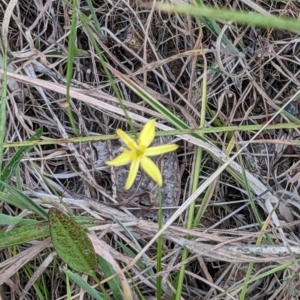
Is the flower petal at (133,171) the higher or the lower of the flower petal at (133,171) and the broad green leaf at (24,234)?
the higher

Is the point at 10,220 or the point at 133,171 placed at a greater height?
the point at 133,171

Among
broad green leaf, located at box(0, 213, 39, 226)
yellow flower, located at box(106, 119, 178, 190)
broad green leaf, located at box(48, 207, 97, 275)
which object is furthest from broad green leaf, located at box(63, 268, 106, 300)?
yellow flower, located at box(106, 119, 178, 190)

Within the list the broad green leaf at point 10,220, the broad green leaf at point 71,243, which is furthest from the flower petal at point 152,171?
the broad green leaf at point 10,220

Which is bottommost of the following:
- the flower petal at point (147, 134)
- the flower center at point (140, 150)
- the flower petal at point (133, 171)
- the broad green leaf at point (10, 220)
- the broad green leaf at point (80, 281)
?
the broad green leaf at point (80, 281)

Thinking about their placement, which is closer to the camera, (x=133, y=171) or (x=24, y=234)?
(x=133, y=171)

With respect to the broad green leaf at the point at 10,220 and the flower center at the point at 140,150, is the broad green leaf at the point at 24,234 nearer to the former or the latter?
the broad green leaf at the point at 10,220

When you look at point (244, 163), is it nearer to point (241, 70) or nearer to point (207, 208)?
point (207, 208)

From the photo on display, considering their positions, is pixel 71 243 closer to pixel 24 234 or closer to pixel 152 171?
pixel 24 234

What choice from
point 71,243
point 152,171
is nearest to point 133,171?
point 152,171

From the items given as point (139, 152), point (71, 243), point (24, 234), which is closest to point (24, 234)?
point (24, 234)

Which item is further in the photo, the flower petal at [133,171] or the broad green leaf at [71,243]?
the broad green leaf at [71,243]

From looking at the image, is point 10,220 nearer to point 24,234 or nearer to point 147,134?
point 24,234
